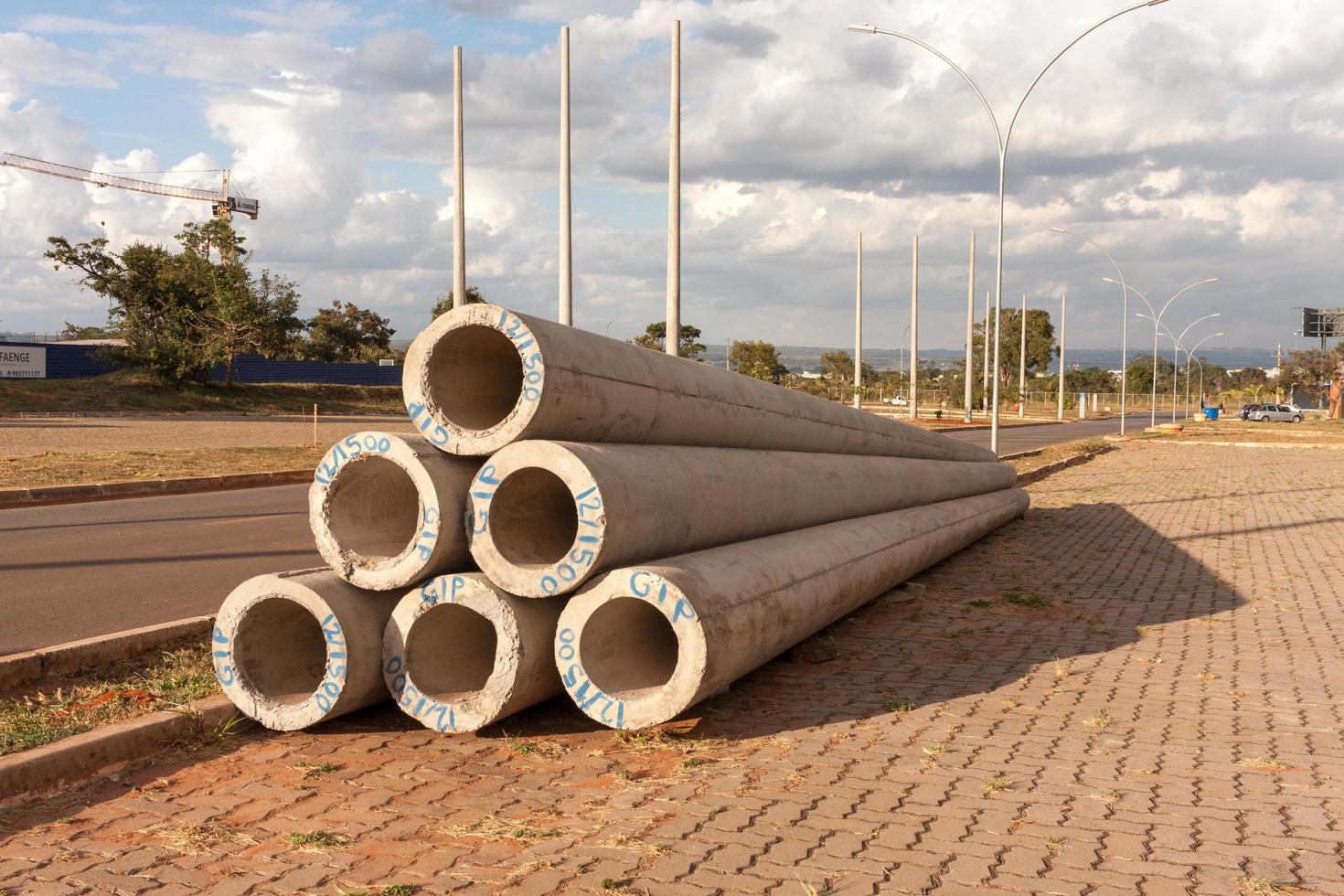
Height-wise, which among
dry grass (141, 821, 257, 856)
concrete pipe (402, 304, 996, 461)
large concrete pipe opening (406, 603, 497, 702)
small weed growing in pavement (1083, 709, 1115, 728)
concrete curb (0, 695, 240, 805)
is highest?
concrete pipe (402, 304, 996, 461)

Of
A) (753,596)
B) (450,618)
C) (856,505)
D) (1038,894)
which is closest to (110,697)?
(450,618)

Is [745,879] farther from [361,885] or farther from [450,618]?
[450,618]

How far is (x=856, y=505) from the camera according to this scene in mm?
8312

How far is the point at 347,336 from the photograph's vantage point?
77.5m

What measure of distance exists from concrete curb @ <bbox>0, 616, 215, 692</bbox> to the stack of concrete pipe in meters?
1.34

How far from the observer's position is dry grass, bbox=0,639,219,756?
468 cm

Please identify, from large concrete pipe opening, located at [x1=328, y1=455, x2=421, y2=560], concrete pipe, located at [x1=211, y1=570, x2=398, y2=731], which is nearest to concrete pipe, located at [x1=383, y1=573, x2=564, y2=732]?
concrete pipe, located at [x1=211, y1=570, x2=398, y2=731]

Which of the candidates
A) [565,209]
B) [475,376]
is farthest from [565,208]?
[475,376]

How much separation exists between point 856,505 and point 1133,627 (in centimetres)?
208

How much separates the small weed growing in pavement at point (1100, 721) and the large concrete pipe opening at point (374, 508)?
3287mm

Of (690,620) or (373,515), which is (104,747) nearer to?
(373,515)

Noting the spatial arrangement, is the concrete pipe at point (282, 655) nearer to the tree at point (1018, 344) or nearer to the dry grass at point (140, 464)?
the dry grass at point (140, 464)

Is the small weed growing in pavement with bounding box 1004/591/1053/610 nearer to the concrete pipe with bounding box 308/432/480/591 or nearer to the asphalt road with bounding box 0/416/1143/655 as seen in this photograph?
the concrete pipe with bounding box 308/432/480/591

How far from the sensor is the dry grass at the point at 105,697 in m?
4.68
